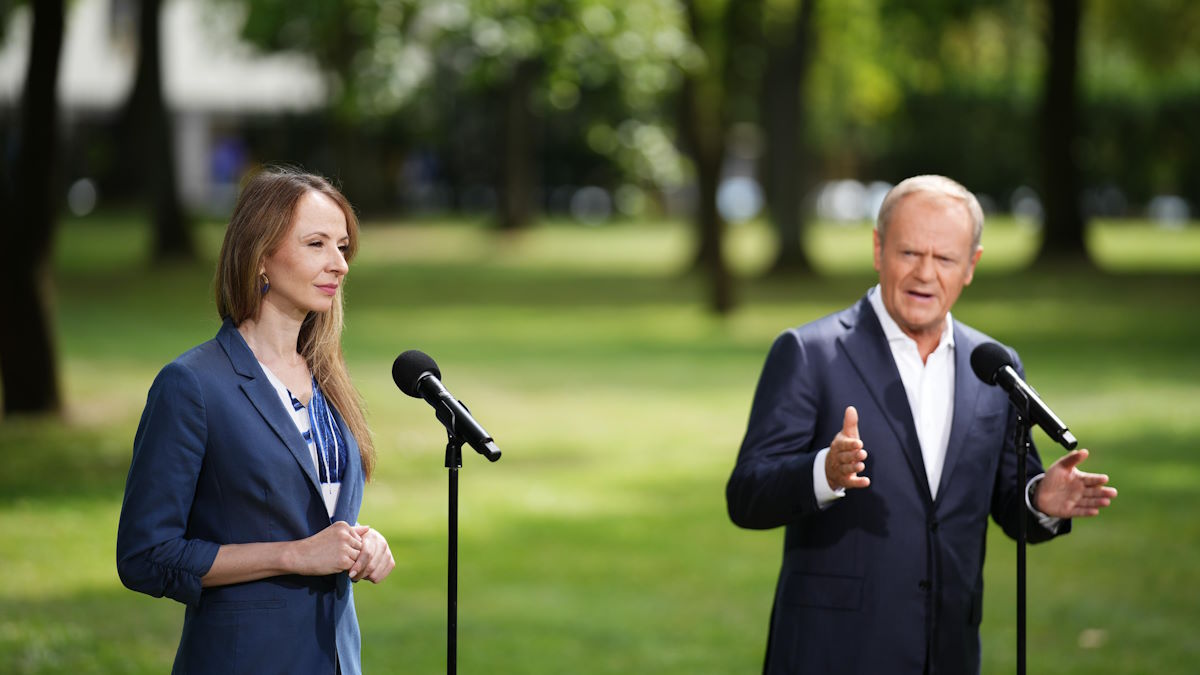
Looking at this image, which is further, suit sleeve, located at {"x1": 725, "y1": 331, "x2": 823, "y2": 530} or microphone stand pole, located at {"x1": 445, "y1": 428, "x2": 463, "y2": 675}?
suit sleeve, located at {"x1": 725, "y1": 331, "x2": 823, "y2": 530}

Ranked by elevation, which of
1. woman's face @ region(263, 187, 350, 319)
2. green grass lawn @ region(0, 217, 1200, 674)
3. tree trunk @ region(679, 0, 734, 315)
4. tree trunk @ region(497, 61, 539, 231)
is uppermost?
tree trunk @ region(497, 61, 539, 231)

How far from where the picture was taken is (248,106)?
71.0m

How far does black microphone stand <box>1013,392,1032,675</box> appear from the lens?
4.30m

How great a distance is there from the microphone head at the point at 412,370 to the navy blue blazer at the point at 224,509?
32 centimetres

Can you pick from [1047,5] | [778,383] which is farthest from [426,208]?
[778,383]

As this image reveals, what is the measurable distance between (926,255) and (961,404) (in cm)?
45

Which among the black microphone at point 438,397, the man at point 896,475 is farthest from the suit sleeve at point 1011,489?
the black microphone at point 438,397

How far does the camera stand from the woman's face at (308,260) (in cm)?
411

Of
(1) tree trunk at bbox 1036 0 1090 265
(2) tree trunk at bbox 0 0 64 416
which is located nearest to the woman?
(2) tree trunk at bbox 0 0 64 416

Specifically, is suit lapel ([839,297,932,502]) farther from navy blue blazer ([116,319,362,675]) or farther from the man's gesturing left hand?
navy blue blazer ([116,319,362,675])

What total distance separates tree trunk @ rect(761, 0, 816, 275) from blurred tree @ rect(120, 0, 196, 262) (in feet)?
43.1

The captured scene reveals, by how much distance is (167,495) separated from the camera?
392 cm

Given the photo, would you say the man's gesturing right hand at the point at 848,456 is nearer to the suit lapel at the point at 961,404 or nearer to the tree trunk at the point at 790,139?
the suit lapel at the point at 961,404

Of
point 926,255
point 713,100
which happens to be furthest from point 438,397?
point 713,100
